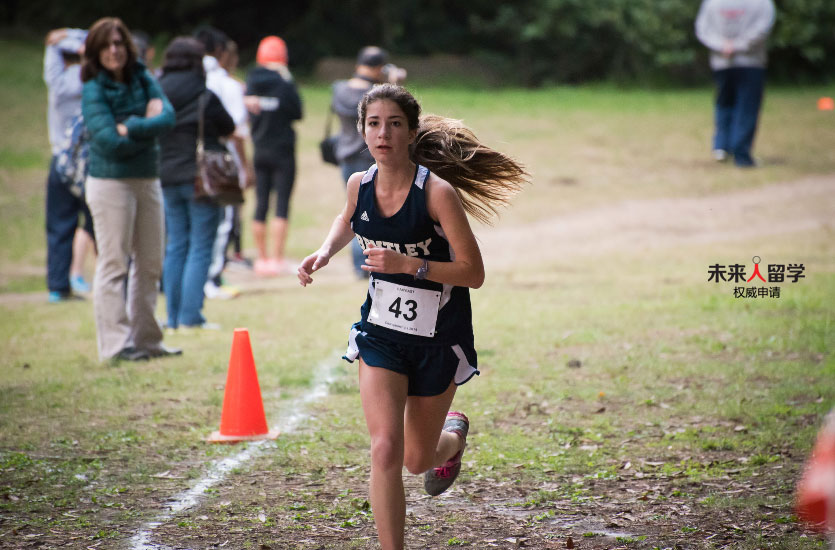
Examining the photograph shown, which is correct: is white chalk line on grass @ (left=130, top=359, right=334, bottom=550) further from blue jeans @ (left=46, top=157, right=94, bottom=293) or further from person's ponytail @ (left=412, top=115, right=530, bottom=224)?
blue jeans @ (left=46, top=157, right=94, bottom=293)

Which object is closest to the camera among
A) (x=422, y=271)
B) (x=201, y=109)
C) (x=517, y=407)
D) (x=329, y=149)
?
(x=422, y=271)

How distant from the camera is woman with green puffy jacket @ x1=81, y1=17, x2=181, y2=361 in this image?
750cm

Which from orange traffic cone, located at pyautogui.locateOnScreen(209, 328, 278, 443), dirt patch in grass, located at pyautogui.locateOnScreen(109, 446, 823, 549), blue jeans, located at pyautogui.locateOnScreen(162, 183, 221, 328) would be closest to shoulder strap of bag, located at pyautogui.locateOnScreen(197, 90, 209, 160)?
blue jeans, located at pyautogui.locateOnScreen(162, 183, 221, 328)

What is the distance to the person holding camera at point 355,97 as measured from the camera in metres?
11.2

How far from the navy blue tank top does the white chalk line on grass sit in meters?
1.36

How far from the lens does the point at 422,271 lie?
4.10 meters

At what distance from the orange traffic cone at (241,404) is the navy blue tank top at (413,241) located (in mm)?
2009

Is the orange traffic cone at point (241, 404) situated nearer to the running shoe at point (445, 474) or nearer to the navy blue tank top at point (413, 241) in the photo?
the running shoe at point (445, 474)

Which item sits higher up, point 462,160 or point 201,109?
point 201,109

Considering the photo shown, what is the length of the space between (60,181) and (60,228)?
1.63 ft

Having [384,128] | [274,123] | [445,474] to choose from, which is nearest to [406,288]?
[384,128]

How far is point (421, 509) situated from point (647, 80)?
88.0ft

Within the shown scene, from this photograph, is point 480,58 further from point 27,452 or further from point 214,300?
point 27,452

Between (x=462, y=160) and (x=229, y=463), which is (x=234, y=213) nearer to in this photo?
(x=229, y=463)
